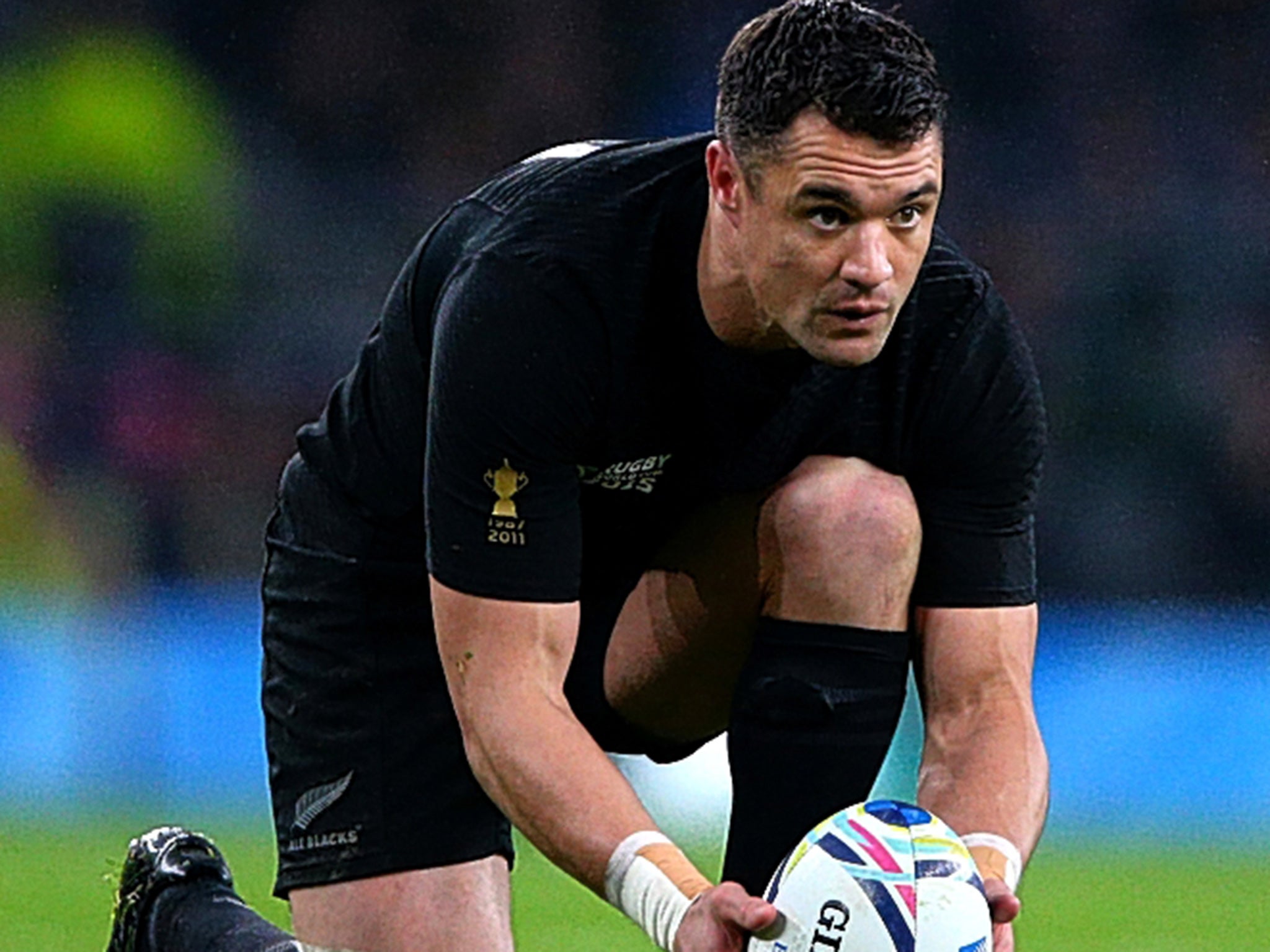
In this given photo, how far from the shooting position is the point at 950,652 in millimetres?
3365

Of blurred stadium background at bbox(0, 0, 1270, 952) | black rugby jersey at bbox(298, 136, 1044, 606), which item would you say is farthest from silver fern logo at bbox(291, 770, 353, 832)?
blurred stadium background at bbox(0, 0, 1270, 952)

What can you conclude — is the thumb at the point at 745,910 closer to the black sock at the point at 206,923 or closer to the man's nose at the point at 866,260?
the man's nose at the point at 866,260

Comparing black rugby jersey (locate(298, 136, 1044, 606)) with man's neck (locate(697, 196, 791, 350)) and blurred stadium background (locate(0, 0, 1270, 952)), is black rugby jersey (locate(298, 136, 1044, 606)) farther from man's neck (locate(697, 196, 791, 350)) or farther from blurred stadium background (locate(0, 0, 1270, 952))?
blurred stadium background (locate(0, 0, 1270, 952))

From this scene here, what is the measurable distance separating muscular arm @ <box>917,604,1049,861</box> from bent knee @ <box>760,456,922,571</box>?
A: 141 millimetres

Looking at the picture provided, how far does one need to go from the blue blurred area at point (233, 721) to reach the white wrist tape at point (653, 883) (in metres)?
Result: 4.39

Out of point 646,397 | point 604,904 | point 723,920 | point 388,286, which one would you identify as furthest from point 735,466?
point 388,286

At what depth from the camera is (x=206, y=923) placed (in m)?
4.25

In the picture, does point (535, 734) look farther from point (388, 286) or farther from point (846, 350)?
point (388, 286)

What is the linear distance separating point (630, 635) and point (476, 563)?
46 cm

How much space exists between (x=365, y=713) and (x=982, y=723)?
1046 mm

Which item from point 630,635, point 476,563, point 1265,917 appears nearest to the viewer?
point 476,563

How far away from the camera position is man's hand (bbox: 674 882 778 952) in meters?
2.74

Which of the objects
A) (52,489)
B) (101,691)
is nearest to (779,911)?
(101,691)

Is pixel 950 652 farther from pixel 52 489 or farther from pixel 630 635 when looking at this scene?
pixel 52 489
